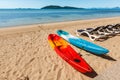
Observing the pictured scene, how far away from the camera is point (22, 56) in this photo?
8.69 m

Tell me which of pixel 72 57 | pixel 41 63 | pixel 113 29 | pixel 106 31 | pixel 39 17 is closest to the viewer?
pixel 72 57

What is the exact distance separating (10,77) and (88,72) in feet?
9.89

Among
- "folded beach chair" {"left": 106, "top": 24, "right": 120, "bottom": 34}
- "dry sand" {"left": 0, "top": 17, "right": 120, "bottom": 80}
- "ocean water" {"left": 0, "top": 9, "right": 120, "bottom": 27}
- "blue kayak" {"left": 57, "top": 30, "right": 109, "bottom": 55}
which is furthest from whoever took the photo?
"ocean water" {"left": 0, "top": 9, "right": 120, "bottom": 27}

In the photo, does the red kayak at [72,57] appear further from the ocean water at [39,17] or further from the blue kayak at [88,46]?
the ocean water at [39,17]

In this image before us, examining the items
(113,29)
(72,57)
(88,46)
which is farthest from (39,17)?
(72,57)

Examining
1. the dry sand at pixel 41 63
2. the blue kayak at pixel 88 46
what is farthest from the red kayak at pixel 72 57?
the blue kayak at pixel 88 46

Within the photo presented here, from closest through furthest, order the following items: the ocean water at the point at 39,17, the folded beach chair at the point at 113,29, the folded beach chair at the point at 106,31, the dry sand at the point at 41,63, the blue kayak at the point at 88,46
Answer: the dry sand at the point at 41,63
the blue kayak at the point at 88,46
the folded beach chair at the point at 106,31
the folded beach chair at the point at 113,29
the ocean water at the point at 39,17

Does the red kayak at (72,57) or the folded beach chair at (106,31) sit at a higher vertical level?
the red kayak at (72,57)

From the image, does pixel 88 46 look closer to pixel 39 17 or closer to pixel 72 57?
pixel 72 57

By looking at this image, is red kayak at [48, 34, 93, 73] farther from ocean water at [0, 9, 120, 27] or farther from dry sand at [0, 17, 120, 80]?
ocean water at [0, 9, 120, 27]

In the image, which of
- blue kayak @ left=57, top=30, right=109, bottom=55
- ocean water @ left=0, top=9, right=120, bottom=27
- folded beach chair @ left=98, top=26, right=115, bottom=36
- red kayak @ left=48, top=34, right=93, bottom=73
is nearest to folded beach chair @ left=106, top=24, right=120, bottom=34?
folded beach chair @ left=98, top=26, right=115, bottom=36

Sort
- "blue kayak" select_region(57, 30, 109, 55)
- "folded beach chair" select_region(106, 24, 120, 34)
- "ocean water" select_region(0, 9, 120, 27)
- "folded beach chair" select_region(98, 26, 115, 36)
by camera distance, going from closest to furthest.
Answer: "blue kayak" select_region(57, 30, 109, 55), "folded beach chair" select_region(98, 26, 115, 36), "folded beach chair" select_region(106, 24, 120, 34), "ocean water" select_region(0, 9, 120, 27)

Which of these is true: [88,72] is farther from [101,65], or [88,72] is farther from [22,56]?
[22,56]

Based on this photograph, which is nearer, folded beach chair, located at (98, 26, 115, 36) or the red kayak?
the red kayak
